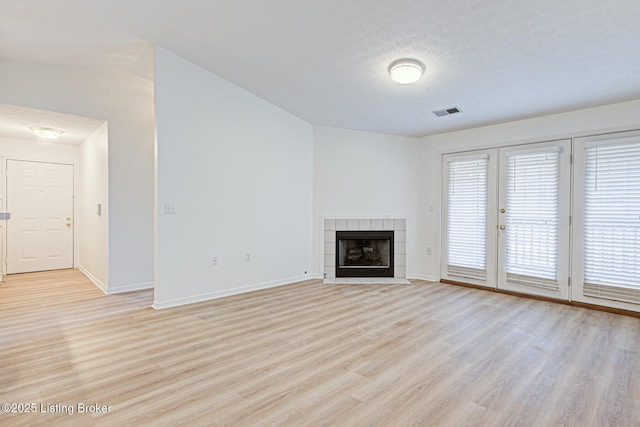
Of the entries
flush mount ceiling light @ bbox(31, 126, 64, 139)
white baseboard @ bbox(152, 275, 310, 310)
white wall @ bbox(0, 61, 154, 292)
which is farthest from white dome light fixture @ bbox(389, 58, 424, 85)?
flush mount ceiling light @ bbox(31, 126, 64, 139)

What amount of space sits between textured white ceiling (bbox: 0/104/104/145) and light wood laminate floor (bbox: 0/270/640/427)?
236cm

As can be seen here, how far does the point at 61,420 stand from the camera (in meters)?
1.72

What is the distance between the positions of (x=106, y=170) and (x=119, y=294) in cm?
171

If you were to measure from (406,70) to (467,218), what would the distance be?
2.75m

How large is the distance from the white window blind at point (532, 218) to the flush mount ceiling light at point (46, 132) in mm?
6717

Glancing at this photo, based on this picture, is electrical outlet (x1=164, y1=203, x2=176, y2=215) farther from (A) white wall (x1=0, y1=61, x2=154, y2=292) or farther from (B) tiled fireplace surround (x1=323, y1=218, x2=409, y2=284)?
(B) tiled fireplace surround (x1=323, y1=218, x2=409, y2=284)

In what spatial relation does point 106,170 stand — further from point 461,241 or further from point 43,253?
point 461,241

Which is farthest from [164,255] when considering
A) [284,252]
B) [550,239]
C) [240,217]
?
[550,239]

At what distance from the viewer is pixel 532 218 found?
4270mm

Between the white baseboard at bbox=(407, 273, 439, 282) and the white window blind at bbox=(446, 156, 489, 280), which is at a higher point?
the white window blind at bbox=(446, 156, 489, 280)

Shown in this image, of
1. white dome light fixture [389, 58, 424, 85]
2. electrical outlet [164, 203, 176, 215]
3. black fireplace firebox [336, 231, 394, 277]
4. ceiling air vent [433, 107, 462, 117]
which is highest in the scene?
white dome light fixture [389, 58, 424, 85]

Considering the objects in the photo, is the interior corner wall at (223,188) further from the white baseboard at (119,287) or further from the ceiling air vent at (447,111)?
the ceiling air vent at (447,111)

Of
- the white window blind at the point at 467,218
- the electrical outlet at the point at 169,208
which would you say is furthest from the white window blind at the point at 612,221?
the electrical outlet at the point at 169,208

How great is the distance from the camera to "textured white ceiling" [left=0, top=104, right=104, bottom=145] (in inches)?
159
